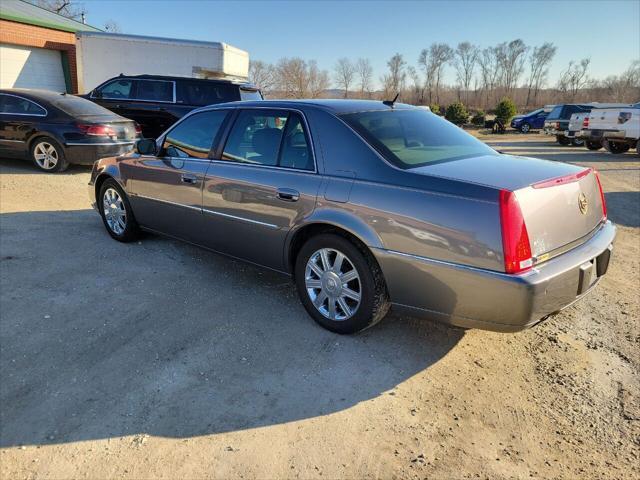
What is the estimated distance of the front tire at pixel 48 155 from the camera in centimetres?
898

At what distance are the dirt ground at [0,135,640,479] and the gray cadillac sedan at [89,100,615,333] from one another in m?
0.41

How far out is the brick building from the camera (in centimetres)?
1766

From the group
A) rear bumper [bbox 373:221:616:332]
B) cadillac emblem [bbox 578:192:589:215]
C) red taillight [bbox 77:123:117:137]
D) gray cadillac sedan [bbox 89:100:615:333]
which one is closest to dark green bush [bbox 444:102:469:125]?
red taillight [bbox 77:123:117:137]

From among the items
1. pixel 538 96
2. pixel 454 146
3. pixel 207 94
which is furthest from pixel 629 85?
pixel 454 146

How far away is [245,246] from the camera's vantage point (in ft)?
13.4

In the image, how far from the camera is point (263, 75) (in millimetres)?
49906

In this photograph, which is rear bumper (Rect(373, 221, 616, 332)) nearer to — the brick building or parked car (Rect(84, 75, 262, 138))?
parked car (Rect(84, 75, 262, 138))

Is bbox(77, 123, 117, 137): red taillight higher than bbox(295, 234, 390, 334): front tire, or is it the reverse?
bbox(77, 123, 117, 137): red taillight

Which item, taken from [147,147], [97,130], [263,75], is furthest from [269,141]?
[263,75]

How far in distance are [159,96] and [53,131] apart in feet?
10.9

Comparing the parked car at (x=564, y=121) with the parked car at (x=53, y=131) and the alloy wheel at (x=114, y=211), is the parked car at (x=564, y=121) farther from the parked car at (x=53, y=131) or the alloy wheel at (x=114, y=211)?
the alloy wheel at (x=114, y=211)

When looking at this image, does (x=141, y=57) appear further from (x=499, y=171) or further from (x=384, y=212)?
(x=499, y=171)

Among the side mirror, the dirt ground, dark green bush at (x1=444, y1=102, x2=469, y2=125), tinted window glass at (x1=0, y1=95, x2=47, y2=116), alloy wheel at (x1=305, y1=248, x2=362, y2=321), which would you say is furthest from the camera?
dark green bush at (x1=444, y1=102, x2=469, y2=125)

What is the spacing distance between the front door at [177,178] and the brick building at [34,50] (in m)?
16.6
